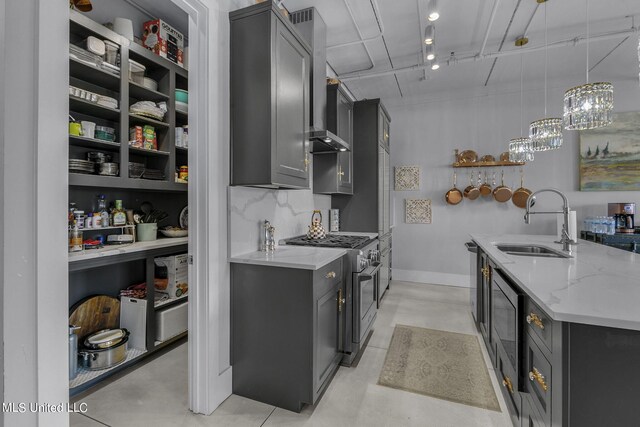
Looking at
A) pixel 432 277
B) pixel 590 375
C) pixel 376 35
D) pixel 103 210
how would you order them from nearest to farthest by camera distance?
1. pixel 590 375
2. pixel 103 210
3. pixel 376 35
4. pixel 432 277

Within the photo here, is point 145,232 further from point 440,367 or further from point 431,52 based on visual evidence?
point 431,52

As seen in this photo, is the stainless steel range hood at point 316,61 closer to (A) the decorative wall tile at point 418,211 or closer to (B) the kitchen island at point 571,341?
(B) the kitchen island at point 571,341

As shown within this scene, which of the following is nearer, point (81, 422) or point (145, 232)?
point (81, 422)

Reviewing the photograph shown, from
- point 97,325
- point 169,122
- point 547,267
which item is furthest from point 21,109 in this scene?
point 547,267

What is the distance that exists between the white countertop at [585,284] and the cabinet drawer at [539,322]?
8 cm

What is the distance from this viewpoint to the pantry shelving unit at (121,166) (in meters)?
2.04

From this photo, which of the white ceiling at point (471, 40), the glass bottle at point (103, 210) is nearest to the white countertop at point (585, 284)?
the white ceiling at point (471, 40)

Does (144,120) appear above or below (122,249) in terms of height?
above

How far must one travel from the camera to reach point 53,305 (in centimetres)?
111

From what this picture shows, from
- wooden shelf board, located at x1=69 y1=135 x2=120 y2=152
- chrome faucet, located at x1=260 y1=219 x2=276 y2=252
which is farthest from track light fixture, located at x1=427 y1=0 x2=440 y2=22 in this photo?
wooden shelf board, located at x1=69 y1=135 x2=120 y2=152

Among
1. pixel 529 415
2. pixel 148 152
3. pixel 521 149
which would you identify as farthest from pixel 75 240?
pixel 521 149

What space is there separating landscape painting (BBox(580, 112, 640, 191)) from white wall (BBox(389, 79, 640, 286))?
0.35 feet

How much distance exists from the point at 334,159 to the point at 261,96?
1.60 metres

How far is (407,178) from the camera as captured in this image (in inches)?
201
